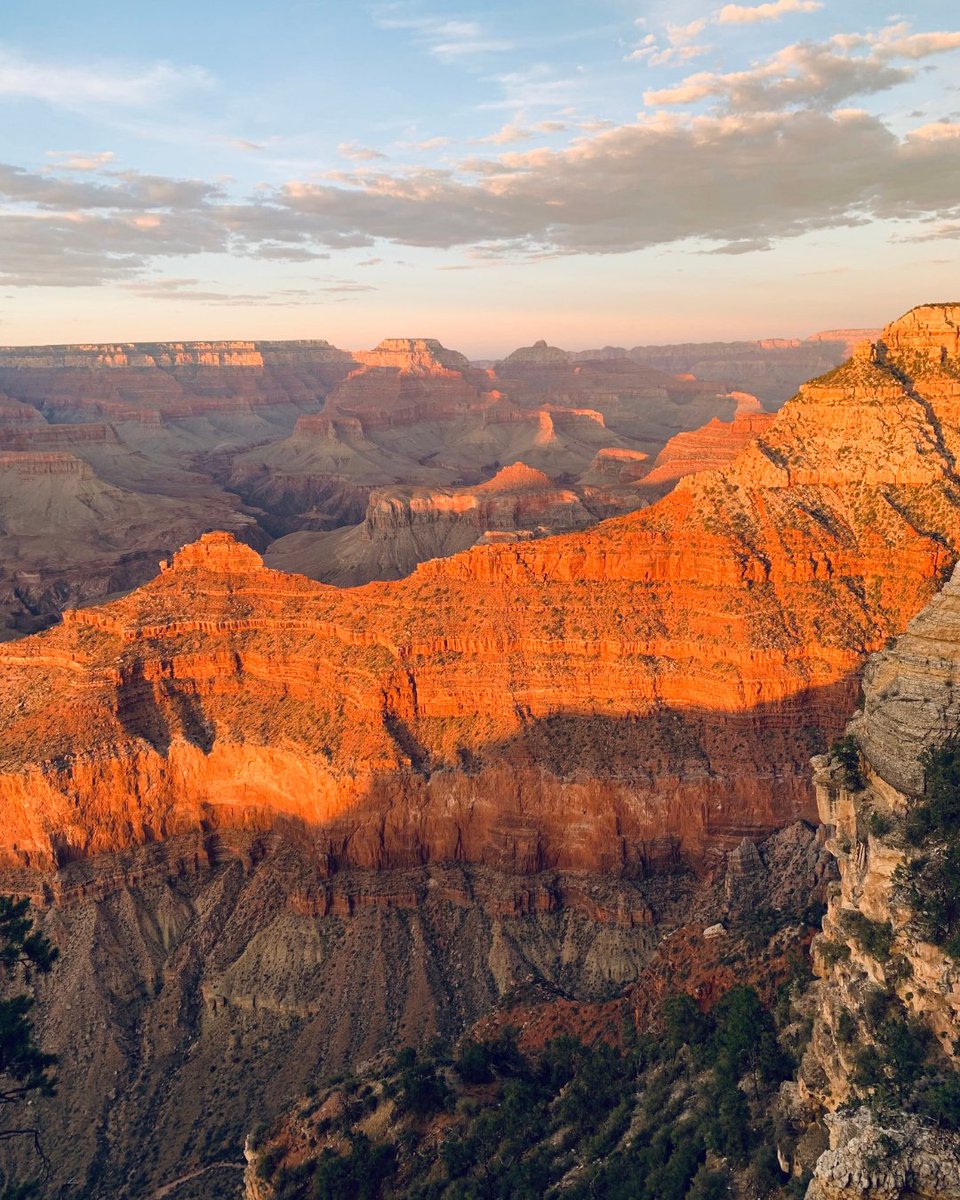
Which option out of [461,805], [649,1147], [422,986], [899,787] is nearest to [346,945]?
[422,986]

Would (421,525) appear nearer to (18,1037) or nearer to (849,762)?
(18,1037)

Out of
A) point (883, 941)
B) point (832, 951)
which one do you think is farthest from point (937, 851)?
point (832, 951)

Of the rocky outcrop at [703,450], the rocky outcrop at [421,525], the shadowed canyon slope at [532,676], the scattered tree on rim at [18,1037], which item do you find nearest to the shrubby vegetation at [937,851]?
the scattered tree on rim at [18,1037]

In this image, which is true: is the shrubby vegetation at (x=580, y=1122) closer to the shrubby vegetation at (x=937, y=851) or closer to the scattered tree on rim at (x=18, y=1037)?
the shrubby vegetation at (x=937, y=851)

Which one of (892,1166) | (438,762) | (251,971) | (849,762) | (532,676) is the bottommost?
(251,971)

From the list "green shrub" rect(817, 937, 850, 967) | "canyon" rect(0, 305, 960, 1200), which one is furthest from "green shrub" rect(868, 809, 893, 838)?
"canyon" rect(0, 305, 960, 1200)

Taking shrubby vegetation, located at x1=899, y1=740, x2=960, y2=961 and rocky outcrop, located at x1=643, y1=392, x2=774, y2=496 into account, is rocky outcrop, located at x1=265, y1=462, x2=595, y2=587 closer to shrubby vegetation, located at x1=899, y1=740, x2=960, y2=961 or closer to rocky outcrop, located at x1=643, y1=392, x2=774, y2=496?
rocky outcrop, located at x1=643, y1=392, x2=774, y2=496
